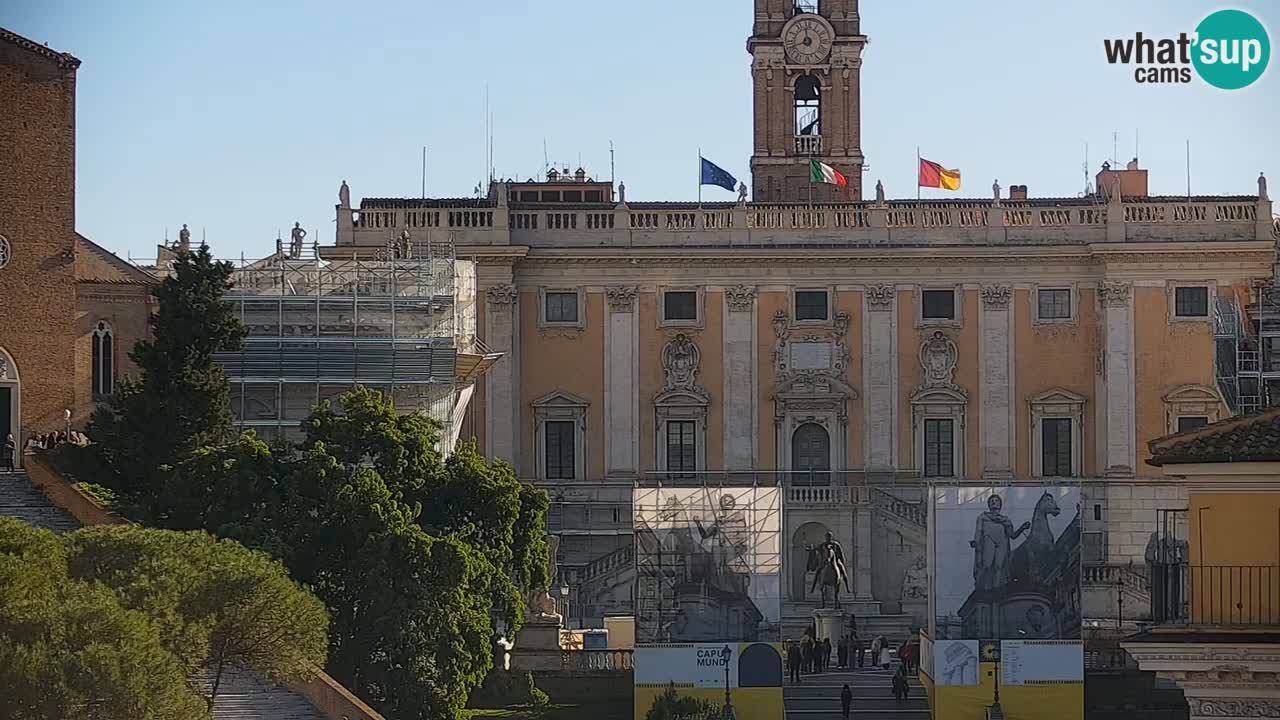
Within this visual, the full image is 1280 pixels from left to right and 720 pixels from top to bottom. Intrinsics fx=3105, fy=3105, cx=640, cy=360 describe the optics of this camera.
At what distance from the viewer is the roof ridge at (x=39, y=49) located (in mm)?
50469

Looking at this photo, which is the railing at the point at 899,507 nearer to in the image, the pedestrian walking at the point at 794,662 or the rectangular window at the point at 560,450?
the rectangular window at the point at 560,450

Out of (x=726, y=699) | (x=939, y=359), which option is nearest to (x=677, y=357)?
(x=939, y=359)

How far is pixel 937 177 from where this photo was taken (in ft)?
229

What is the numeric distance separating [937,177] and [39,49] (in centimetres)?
2504

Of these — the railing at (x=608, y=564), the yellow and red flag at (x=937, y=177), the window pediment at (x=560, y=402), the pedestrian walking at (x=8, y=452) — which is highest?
the yellow and red flag at (x=937, y=177)

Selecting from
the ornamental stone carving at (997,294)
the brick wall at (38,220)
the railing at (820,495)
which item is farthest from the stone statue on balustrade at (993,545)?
the ornamental stone carving at (997,294)

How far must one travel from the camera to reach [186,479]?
4584 cm

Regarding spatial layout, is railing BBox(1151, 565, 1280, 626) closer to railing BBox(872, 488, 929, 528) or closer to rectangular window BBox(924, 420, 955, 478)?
railing BBox(872, 488, 929, 528)

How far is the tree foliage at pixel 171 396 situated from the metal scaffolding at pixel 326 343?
4.03 meters

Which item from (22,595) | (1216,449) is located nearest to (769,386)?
(22,595)

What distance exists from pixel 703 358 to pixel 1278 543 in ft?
145

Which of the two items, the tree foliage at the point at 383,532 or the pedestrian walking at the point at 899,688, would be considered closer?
the tree foliage at the point at 383,532

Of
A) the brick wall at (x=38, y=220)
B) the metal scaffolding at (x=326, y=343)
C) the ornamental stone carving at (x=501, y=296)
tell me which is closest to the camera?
the brick wall at (x=38, y=220)

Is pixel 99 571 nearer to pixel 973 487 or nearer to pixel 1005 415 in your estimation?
pixel 973 487
